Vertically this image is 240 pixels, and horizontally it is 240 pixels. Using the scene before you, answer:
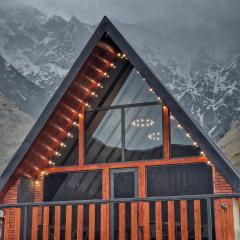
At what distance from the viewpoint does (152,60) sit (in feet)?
299

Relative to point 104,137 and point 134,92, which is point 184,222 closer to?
point 104,137

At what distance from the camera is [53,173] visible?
12.4 metres

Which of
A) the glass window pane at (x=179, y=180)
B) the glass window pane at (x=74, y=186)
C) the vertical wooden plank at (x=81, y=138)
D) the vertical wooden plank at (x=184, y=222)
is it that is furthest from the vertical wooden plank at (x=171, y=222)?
the vertical wooden plank at (x=81, y=138)

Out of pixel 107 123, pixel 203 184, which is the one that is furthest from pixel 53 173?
pixel 203 184

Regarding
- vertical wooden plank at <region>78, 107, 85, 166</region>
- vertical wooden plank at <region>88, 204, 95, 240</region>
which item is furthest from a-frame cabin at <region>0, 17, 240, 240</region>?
vertical wooden plank at <region>88, 204, 95, 240</region>

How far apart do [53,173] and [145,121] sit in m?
2.53

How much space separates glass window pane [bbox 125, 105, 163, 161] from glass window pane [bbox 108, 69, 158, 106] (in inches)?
8.5

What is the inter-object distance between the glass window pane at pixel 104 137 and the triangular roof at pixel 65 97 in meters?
1.06

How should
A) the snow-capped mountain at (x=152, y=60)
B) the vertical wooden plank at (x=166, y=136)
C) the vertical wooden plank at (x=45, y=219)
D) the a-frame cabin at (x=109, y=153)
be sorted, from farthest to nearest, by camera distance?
1. the snow-capped mountain at (x=152, y=60)
2. the vertical wooden plank at (x=166, y=136)
3. the a-frame cabin at (x=109, y=153)
4. the vertical wooden plank at (x=45, y=219)

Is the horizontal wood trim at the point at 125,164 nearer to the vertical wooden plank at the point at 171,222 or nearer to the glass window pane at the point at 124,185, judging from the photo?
the glass window pane at the point at 124,185

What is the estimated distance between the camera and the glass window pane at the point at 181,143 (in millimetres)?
11457

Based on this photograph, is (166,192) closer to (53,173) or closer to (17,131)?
(53,173)

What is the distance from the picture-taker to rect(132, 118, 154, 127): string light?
1189 centimetres

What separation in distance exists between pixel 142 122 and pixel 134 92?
75 cm
